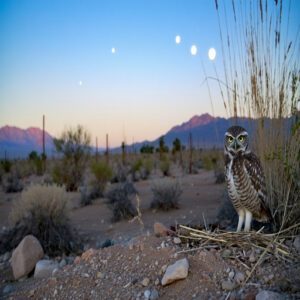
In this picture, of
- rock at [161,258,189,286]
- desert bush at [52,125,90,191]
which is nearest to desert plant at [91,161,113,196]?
desert bush at [52,125,90,191]

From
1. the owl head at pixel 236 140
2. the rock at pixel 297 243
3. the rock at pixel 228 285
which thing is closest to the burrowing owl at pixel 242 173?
the owl head at pixel 236 140

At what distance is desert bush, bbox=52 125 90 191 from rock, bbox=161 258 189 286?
47.2 ft

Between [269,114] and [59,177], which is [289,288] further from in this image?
[59,177]

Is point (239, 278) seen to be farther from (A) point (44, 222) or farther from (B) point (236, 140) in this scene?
(A) point (44, 222)

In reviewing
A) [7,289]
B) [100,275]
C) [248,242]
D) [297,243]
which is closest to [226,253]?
[248,242]

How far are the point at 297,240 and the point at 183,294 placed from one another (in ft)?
4.39

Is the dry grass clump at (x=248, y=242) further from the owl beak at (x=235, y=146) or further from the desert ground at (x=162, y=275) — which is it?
the owl beak at (x=235, y=146)

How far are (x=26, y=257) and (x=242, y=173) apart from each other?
354cm

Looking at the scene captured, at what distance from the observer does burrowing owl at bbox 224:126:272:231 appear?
4.61 meters

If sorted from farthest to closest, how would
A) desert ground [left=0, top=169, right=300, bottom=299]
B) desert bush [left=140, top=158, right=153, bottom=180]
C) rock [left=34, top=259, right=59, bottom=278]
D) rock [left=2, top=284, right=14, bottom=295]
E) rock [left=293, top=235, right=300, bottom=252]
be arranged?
1. desert bush [left=140, top=158, right=153, bottom=180]
2. rock [left=34, top=259, right=59, bottom=278]
3. rock [left=2, top=284, right=14, bottom=295]
4. rock [left=293, top=235, right=300, bottom=252]
5. desert ground [left=0, top=169, right=300, bottom=299]

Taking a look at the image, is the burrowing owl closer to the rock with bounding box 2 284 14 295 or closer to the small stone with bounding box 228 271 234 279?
the small stone with bounding box 228 271 234 279

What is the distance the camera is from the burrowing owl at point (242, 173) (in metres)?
4.61

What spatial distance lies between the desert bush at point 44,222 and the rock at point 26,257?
2.58ft

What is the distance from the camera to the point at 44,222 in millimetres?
7988
